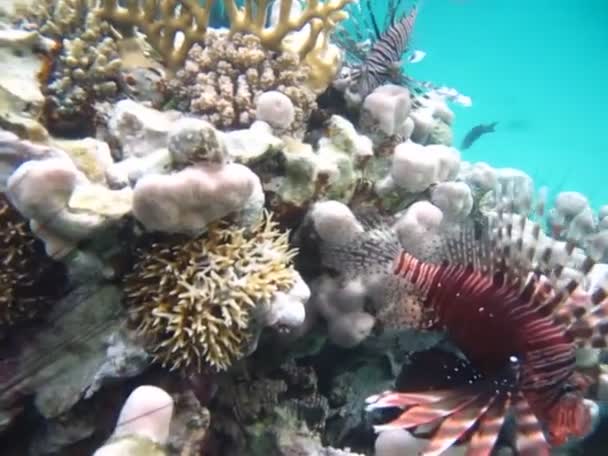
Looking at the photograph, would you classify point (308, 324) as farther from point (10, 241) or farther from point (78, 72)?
point (78, 72)

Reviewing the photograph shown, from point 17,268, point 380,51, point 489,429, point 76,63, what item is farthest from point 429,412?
point 76,63

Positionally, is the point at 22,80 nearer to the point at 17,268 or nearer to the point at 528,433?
the point at 17,268

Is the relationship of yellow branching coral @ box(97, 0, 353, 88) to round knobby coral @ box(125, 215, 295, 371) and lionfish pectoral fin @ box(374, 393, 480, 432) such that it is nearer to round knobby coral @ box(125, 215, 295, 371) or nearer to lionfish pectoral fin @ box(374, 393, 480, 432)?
round knobby coral @ box(125, 215, 295, 371)

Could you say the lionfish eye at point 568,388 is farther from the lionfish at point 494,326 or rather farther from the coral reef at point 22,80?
the coral reef at point 22,80

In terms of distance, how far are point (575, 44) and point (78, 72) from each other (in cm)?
5828

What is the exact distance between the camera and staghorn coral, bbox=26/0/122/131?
8.70 ft

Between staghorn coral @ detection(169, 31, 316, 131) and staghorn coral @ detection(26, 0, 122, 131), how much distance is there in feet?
1.20

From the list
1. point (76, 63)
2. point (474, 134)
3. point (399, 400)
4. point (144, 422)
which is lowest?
point (144, 422)

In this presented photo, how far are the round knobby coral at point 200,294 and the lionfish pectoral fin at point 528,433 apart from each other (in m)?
1.03

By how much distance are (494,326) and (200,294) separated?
1228 millimetres

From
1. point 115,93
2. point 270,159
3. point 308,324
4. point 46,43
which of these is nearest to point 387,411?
point 308,324

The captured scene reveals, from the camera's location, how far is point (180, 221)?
1896mm

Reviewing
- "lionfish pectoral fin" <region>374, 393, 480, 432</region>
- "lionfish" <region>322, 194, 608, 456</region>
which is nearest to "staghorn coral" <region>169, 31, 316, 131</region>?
"lionfish" <region>322, 194, 608, 456</region>

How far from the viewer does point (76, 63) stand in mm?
2705
